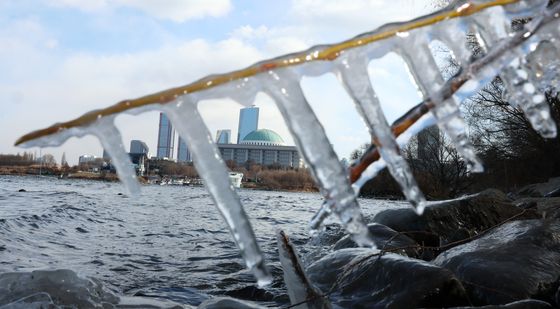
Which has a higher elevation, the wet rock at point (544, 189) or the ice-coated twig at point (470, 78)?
the ice-coated twig at point (470, 78)

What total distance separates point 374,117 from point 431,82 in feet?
0.49

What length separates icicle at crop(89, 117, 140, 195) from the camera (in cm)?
71

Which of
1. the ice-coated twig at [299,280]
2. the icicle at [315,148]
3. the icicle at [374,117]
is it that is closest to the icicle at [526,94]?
the icicle at [374,117]

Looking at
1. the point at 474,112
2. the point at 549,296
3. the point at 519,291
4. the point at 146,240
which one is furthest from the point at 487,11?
the point at 474,112

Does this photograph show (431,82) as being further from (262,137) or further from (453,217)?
(262,137)

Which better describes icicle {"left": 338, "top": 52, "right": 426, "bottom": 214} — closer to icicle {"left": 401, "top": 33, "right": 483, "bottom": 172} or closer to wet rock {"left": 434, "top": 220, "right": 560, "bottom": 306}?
icicle {"left": 401, "top": 33, "right": 483, "bottom": 172}

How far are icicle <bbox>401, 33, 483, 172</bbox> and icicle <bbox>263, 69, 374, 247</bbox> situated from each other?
0.21 m

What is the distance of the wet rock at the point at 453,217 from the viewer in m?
8.61

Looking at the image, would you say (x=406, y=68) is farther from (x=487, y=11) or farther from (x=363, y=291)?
(x=363, y=291)

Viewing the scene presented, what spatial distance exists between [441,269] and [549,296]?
3.64ft

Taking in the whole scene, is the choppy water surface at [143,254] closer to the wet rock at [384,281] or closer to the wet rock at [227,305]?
the wet rock at [227,305]

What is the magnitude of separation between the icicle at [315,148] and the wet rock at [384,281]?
3561 millimetres

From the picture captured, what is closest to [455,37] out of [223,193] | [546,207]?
[223,193]

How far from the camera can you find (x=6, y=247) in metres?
11.1
